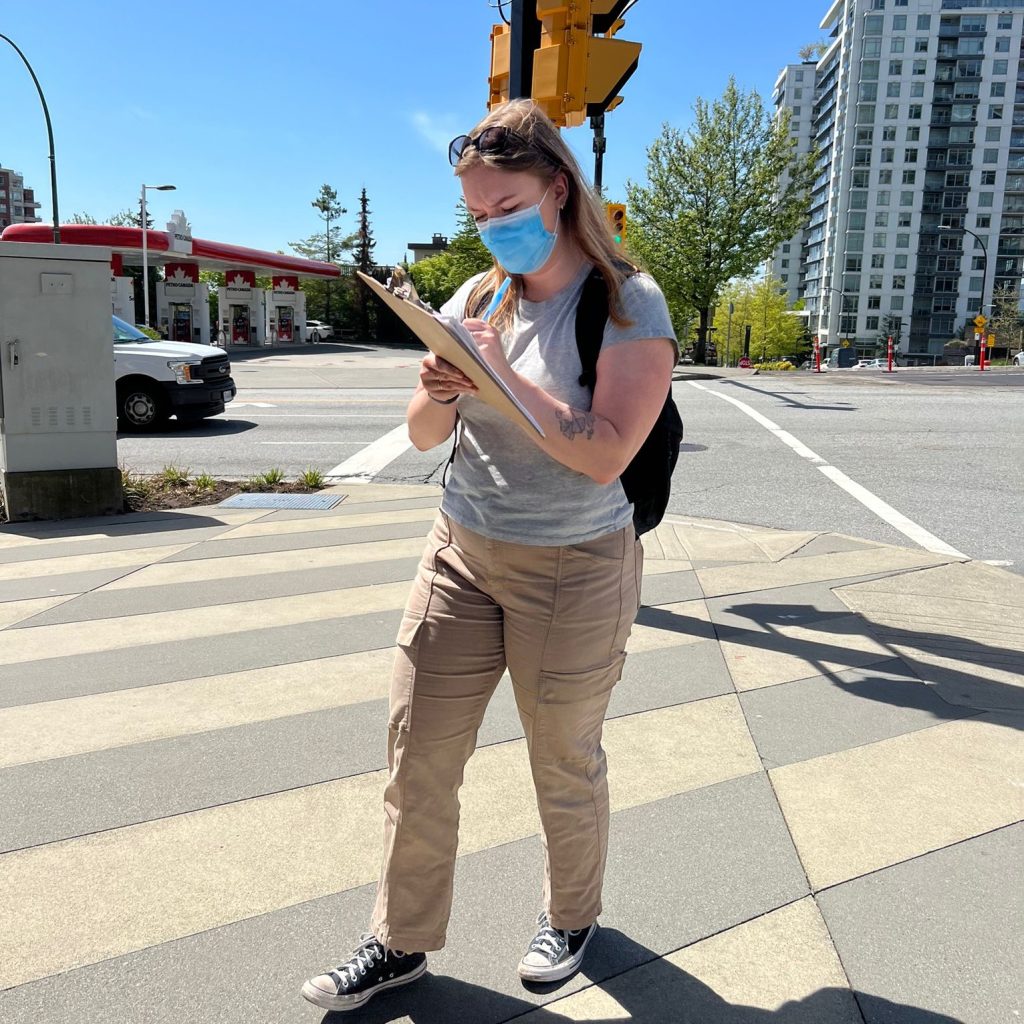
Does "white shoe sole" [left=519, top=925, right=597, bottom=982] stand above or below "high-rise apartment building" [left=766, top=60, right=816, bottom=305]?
below

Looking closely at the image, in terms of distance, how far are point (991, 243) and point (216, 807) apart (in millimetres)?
116251

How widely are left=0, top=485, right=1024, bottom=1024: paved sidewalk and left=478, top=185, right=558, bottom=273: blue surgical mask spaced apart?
161 centimetres

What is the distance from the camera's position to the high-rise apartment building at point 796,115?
129625 millimetres

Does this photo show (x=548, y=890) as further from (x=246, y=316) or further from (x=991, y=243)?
(x=991, y=243)

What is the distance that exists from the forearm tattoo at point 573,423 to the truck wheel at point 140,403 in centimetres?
1252

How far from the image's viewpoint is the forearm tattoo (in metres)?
1.83

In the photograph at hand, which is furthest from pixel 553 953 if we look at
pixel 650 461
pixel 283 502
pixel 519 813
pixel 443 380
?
pixel 283 502

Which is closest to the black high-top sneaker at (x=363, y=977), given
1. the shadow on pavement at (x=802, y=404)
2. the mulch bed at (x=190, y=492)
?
the mulch bed at (x=190, y=492)

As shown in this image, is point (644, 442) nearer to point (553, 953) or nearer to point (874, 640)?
point (553, 953)

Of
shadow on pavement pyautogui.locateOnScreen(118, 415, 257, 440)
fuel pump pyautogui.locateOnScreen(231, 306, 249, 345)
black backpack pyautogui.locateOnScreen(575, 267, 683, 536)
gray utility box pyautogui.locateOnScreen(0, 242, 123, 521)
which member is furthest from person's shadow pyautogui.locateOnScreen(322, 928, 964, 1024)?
fuel pump pyautogui.locateOnScreen(231, 306, 249, 345)

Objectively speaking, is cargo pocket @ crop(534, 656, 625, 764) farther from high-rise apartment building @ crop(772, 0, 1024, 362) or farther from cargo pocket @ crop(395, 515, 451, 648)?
high-rise apartment building @ crop(772, 0, 1024, 362)

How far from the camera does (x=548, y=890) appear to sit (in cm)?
Result: 223

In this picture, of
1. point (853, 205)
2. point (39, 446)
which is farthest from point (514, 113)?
point (853, 205)

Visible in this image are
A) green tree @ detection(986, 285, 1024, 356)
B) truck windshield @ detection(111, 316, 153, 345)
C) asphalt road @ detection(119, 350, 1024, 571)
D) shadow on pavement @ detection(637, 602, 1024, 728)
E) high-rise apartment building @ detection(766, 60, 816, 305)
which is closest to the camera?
shadow on pavement @ detection(637, 602, 1024, 728)
